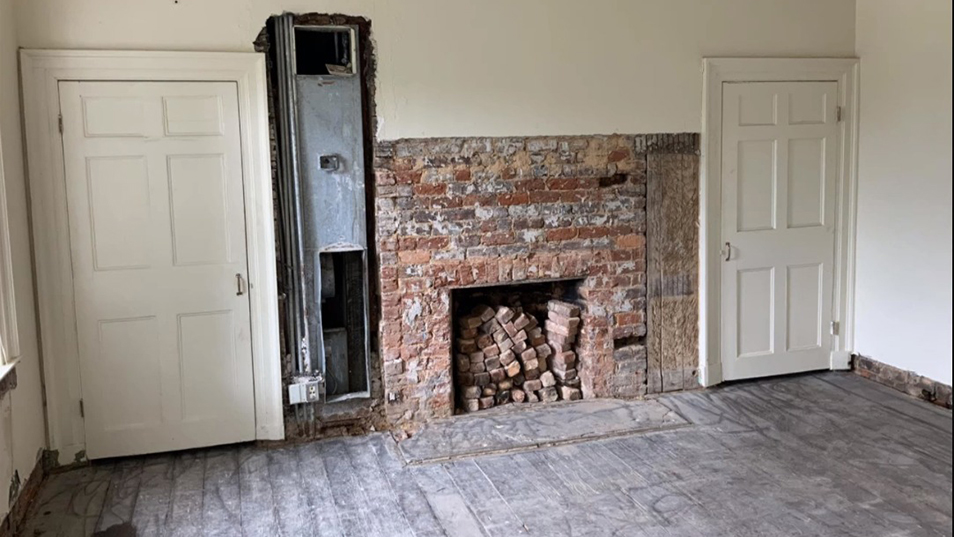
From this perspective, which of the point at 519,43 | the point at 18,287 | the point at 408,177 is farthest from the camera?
the point at 519,43

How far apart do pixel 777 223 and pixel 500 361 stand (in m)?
2.02

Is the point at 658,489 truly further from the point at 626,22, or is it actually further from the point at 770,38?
the point at 770,38

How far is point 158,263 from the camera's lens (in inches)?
161

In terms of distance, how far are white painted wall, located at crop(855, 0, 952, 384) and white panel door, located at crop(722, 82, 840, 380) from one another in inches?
8.8

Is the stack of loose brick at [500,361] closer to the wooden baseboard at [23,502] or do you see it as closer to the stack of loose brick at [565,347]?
the stack of loose brick at [565,347]

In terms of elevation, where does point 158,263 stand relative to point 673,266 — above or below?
above

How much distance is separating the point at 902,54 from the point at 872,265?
1.34 m

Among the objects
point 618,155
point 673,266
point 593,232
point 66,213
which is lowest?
point 673,266

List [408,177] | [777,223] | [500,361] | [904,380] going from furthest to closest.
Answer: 1. [777,223]
2. [904,380]
3. [500,361]
4. [408,177]

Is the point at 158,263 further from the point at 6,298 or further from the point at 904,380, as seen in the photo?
the point at 904,380

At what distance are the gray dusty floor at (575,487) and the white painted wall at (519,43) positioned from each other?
1.80 m

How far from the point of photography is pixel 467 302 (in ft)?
16.5

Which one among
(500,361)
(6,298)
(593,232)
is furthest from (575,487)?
(6,298)

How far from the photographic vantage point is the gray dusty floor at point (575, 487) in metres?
3.36
